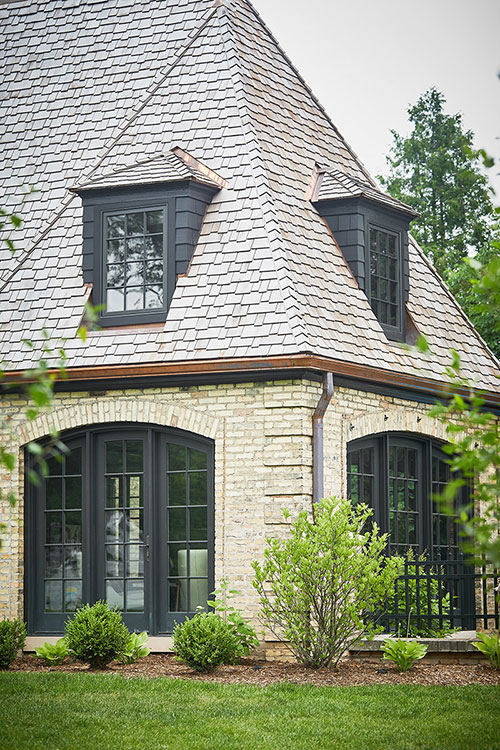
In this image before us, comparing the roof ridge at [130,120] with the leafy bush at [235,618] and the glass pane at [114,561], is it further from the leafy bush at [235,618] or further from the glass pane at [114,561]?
the leafy bush at [235,618]

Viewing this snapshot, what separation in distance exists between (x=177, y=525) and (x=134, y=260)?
3127mm

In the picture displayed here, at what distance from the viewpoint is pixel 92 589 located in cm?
1279

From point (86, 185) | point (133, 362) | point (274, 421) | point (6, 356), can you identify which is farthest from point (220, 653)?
point (86, 185)

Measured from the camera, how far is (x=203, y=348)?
1215cm

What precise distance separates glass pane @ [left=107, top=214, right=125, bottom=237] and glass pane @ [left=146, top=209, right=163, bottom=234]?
12.4 inches

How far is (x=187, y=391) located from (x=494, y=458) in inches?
306

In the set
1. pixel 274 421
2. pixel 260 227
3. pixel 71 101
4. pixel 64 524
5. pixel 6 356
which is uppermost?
pixel 71 101

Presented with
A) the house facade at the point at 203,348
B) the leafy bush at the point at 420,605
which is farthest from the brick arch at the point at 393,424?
the leafy bush at the point at 420,605

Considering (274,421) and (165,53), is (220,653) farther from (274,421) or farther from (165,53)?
(165,53)

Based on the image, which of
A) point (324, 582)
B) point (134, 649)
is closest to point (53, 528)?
point (134, 649)

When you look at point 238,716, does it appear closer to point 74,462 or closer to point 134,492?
point 134,492

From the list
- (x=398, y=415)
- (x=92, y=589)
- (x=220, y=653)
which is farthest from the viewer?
(x=398, y=415)

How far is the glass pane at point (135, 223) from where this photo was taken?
523 inches

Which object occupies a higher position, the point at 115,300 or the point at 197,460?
the point at 115,300
